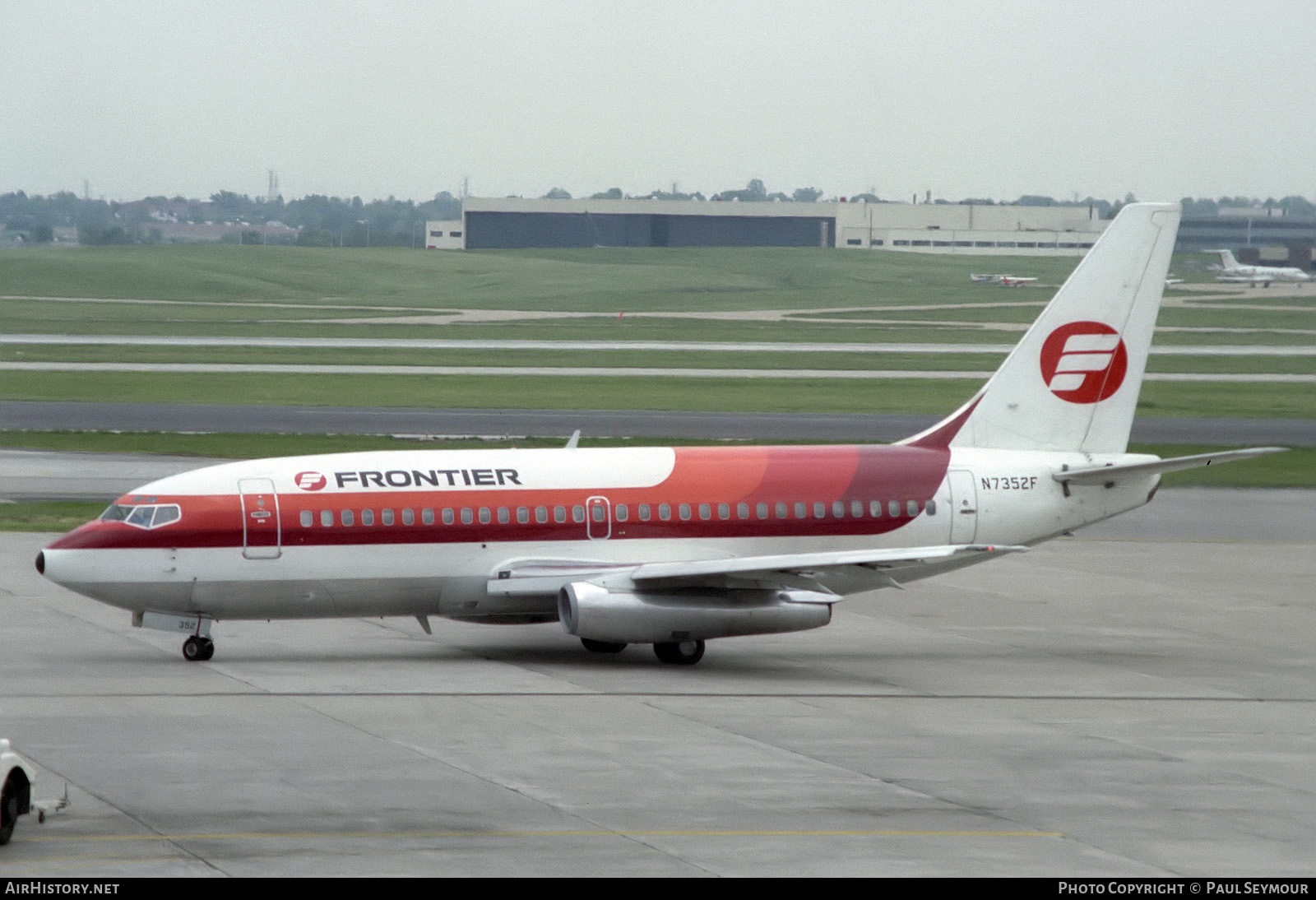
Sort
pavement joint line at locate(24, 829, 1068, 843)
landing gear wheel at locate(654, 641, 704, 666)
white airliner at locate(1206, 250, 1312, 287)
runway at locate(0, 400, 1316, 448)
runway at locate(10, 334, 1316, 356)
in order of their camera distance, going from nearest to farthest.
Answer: pavement joint line at locate(24, 829, 1068, 843)
landing gear wheel at locate(654, 641, 704, 666)
runway at locate(0, 400, 1316, 448)
runway at locate(10, 334, 1316, 356)
white airliner at locate(1206, 250, 1312, 287)

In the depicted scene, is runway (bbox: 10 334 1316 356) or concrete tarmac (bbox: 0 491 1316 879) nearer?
concrete tarmac (bbox: 0 491 1316 879)

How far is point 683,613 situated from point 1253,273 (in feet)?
387

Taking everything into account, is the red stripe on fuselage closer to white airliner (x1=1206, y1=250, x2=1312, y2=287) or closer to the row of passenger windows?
the row of passenger windows

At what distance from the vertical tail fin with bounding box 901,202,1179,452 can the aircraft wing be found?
370 centimetres

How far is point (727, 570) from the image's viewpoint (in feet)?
92.6

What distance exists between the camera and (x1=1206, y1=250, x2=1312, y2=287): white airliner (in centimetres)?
12569

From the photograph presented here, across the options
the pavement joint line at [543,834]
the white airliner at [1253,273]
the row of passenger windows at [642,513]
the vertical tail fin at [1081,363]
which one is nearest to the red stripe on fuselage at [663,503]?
the row of passenger windows at [642,513]

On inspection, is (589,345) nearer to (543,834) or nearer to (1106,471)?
(1106,471)

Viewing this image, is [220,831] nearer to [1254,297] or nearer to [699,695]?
[699,695]

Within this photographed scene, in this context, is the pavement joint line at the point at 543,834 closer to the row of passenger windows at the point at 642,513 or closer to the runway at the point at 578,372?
the row of passenger windows at the point at 642,513

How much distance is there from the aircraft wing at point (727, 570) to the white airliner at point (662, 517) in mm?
56

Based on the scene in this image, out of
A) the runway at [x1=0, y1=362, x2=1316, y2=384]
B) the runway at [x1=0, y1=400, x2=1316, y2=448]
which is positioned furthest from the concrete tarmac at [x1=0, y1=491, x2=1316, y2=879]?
the runway at [x1=0, y1=362, x2=1316, y2=384]

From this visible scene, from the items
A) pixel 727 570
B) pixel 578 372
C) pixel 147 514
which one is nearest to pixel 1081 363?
pixel 727 570

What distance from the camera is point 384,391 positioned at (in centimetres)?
7888
